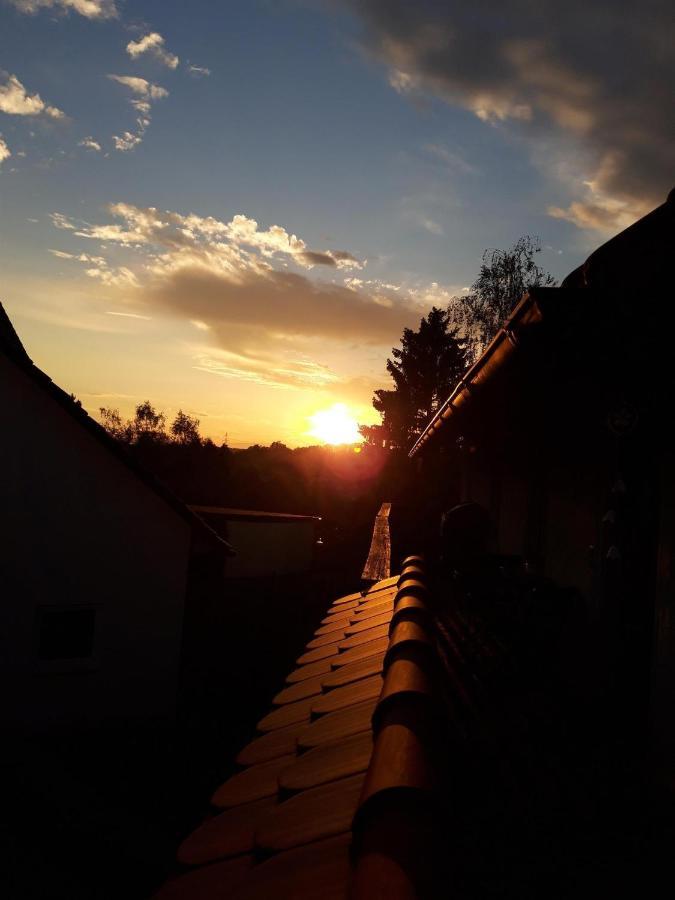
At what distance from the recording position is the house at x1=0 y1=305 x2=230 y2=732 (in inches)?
503

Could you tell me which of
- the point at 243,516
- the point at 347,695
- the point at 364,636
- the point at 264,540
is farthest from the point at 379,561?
the point at 264,540

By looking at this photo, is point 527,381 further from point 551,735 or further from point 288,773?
point 288,773

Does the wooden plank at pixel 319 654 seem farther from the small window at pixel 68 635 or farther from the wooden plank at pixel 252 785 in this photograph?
the small window at pixel 68 635

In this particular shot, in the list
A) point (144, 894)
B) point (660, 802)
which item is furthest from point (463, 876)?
point (144, 894)

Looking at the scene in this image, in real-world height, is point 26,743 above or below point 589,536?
below

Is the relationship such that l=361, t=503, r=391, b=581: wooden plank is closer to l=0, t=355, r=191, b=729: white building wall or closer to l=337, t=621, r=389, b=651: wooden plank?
l=337, t=621, r=389, b=651: wooden plank

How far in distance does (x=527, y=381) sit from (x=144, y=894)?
8.03 m

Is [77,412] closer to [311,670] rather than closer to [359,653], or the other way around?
[311,670]

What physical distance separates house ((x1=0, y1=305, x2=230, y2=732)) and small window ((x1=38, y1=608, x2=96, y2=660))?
0.8 inches

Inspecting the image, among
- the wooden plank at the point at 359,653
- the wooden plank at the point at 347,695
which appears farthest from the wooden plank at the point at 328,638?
the wooden plank at the point at 347,695

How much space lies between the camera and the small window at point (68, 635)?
520 inches

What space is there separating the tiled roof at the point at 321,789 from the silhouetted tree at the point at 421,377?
1893 inches

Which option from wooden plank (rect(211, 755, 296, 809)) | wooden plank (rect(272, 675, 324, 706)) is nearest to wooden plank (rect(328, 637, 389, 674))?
wooden plank (rect(272, 675, 324, 706))

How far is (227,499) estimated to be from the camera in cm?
4212
